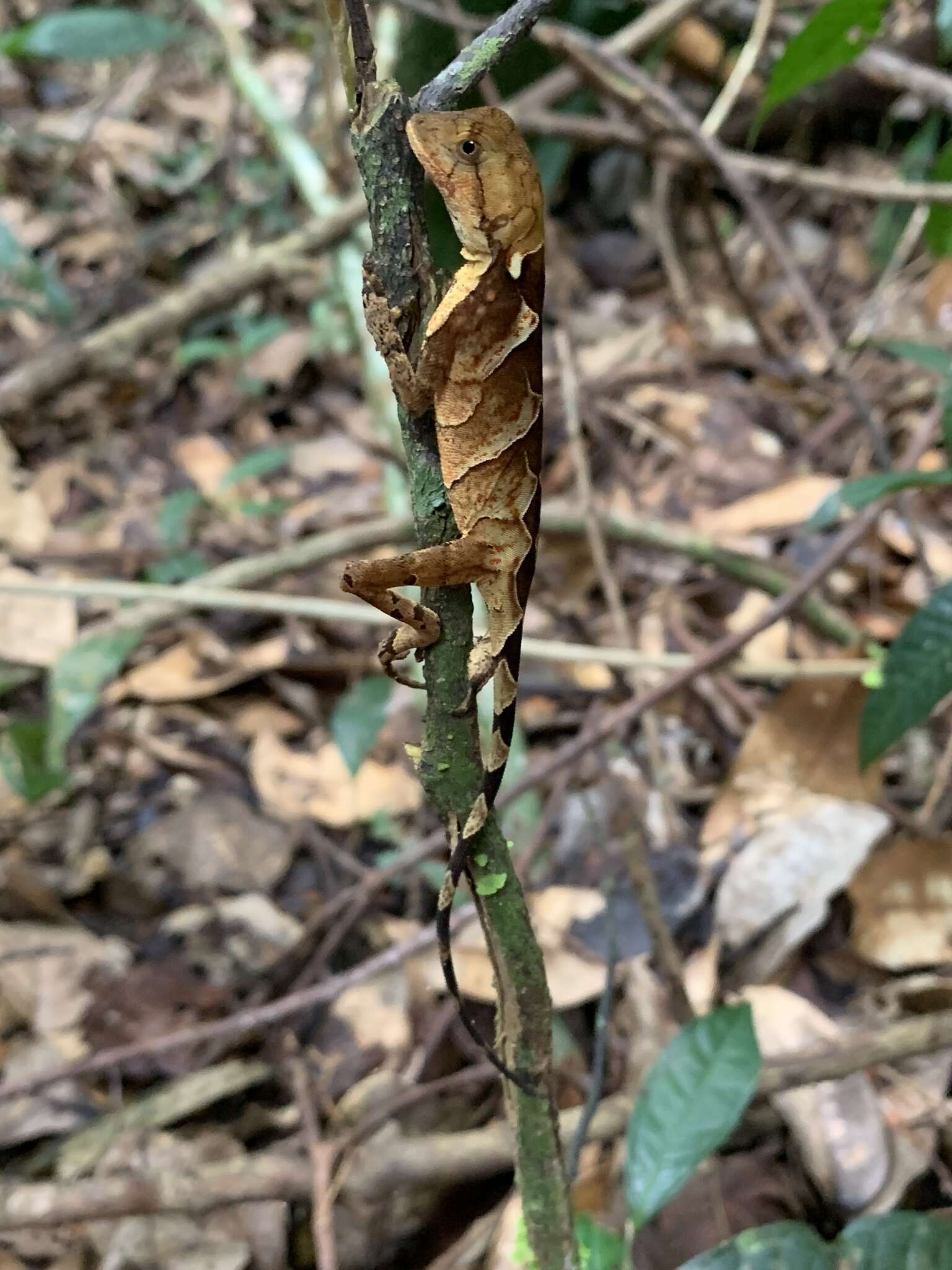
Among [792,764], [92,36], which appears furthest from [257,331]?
[792,764]

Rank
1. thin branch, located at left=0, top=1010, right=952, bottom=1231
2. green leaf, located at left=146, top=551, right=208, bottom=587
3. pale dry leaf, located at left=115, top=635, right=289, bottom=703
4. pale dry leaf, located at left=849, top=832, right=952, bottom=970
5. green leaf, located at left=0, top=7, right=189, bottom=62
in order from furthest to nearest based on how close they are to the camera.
A: green leaf, located at left=0, top=7, right=189, bottom=62
green leaf, located at left=146, top=551, right=208, bottom=587
pale dry leaf, located at left=115, top=635, right=289, bottom=703
pale dry leaf, located at left=849, top=832, right=952, bottom=970
thin branch, located at left=0, top=1010, right=952, bottom=1231

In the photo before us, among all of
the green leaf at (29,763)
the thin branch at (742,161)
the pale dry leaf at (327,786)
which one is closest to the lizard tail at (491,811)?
the pale dry leaf at (327,786)

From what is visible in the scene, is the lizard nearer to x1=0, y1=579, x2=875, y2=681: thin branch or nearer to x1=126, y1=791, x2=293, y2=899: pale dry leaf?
x1=0, y1=579, x2=875, y2=681: thin branch

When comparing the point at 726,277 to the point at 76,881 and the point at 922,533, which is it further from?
the point at 76,881

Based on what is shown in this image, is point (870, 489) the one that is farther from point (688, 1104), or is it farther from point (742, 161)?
point (742, 161)

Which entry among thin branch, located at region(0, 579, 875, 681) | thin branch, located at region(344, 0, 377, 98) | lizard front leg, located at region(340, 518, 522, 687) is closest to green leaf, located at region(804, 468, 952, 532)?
thin branch, located at region(0, 579, 875, 681)

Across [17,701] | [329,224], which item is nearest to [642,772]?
[17,701]
